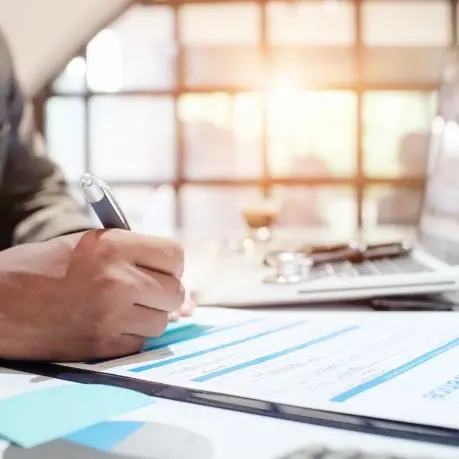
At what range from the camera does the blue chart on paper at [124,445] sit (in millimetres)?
330

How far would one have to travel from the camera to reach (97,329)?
527mm

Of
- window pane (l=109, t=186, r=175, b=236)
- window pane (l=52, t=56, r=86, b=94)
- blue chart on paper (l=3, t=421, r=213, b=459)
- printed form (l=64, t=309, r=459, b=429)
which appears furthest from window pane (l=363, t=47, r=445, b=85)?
blue chart on paper (l=3, t=421, r=213, b=459)

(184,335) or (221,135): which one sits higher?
(221,135)

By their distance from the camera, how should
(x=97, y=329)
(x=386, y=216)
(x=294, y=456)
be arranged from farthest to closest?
(x=386, y=216), (x=97, y=329), (x=294, y=456)

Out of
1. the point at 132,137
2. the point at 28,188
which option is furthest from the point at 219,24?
the point at 28,188

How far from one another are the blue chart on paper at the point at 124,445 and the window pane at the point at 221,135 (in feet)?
5.09

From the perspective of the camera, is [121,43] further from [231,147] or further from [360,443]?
[360,443]

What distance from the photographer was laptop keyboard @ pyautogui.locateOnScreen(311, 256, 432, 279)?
33.4 inches

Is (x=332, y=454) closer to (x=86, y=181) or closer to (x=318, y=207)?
(x=86, y=181)

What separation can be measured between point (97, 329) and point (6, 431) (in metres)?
0.17

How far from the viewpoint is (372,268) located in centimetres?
90

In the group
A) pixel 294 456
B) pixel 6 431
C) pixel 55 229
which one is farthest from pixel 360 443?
pixel 55 229

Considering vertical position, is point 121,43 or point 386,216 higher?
point 121,43

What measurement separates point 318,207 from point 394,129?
268 mm
